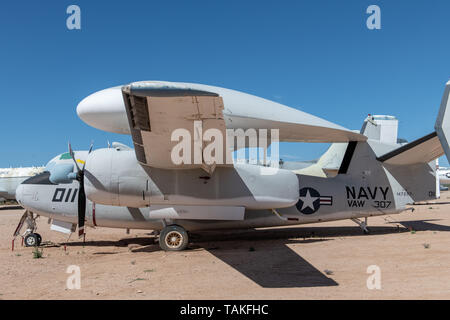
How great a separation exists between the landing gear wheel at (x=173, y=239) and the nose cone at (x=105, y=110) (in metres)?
3.04

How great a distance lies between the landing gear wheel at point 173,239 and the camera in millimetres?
9281

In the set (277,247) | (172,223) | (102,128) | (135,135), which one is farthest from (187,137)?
(277,247)

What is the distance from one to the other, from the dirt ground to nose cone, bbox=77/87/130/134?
3277 millimetres

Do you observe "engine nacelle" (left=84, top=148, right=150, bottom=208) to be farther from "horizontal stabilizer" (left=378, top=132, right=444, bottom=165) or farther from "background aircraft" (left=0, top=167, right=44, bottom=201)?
"background aircraft" (left=0, top=167, right=44, bottom=201)

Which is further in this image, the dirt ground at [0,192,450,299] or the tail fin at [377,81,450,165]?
the tail fin at [377,81,450,165]

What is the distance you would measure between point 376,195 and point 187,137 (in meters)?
7.05

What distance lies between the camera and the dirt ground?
555 cm

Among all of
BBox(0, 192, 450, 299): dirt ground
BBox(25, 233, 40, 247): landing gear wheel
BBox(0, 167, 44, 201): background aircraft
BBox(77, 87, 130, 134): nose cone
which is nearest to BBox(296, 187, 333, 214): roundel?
BBox(0, 192, 450, 299): dirt ground

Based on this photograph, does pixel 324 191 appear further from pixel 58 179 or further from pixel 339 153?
pixel 58 179

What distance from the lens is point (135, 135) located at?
7.41 meters

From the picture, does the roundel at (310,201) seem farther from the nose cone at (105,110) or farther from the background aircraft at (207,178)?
the nose cone at (105,110)

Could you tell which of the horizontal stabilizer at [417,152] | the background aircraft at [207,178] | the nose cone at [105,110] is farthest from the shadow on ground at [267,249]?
the nose cone at [105,110]

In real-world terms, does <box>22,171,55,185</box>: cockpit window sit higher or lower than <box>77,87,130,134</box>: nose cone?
lower

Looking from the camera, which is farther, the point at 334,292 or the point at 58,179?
the point at 58,179
